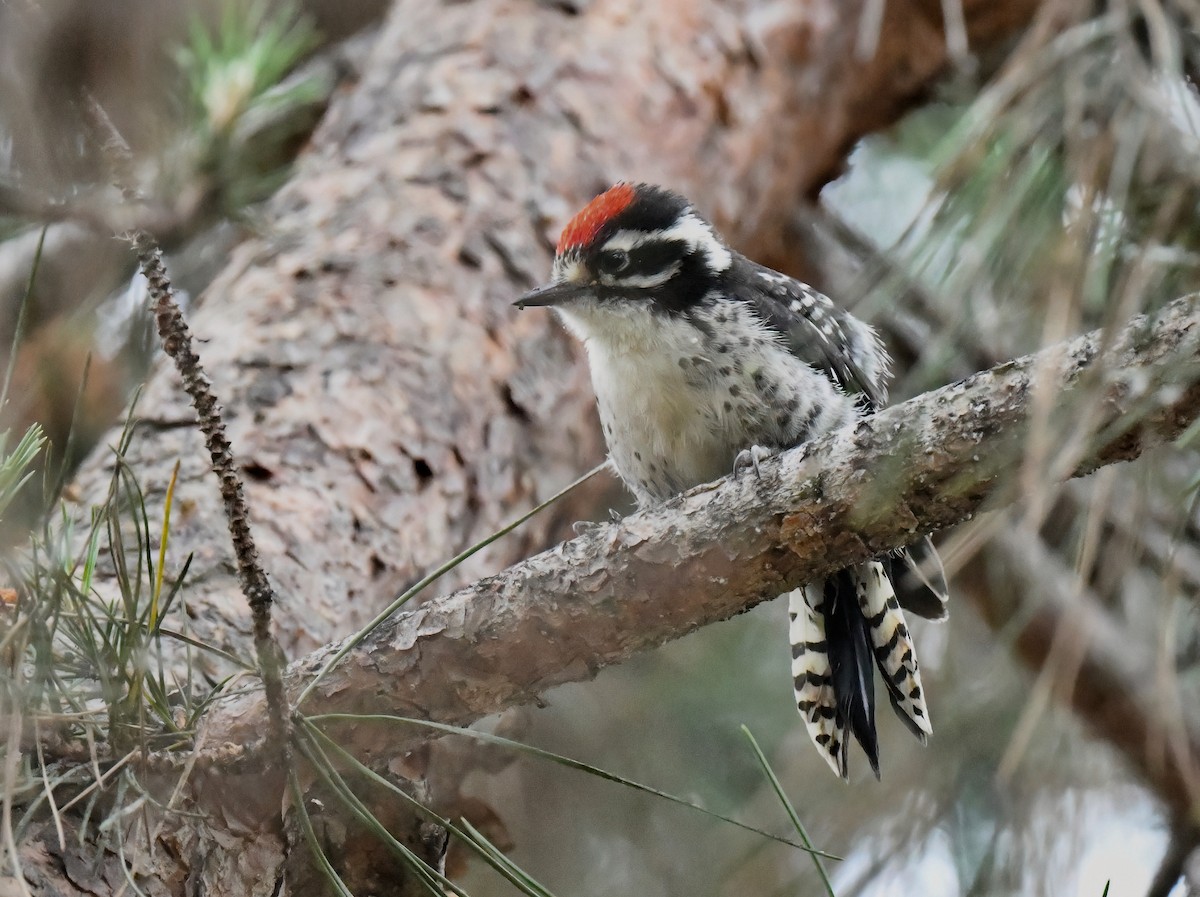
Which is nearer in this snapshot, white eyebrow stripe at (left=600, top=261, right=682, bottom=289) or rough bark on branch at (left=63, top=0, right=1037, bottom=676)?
rough bark on branch at (left=63, top=0, right=1037, bottom=676)

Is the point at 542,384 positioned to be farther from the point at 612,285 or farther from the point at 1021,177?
the point at 1021,177

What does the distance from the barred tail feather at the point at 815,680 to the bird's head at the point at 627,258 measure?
0.85 m

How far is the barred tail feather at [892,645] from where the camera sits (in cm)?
266

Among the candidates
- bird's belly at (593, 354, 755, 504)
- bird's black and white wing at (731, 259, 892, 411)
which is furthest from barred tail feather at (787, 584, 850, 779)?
bird's black and white wing at (731, 259, 892, 411)

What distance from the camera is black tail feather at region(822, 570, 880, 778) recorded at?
109 inches

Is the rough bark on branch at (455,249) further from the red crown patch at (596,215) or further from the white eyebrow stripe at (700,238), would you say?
the white eyebrow stripe at (700,238)

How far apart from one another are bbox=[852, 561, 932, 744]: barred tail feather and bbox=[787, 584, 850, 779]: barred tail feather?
122mm

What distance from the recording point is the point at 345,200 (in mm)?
3377

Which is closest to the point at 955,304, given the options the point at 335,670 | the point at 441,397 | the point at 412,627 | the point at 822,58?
the point at 412,627

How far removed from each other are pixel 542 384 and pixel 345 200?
81cm

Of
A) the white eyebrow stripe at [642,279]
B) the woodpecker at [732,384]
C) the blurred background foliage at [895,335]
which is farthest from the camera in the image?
the white eyebrow stripe at [642,279]

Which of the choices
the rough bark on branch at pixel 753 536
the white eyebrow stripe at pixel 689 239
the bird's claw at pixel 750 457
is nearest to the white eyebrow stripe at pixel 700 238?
the white eyebrow stripe at pixel 689 239

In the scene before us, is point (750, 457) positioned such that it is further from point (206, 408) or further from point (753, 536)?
point (206, 408)

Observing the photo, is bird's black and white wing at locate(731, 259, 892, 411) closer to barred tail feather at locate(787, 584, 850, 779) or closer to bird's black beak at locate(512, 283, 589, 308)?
bird's black beak at locate(512, 283, 589, 308)
